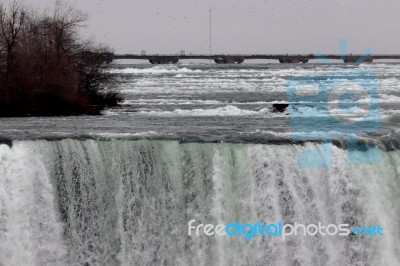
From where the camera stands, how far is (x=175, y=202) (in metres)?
18.2

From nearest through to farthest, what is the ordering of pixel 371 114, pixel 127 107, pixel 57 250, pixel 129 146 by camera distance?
pixel 57 250 < pixel 129 146 < pixel 371 114 < pixel 127 107

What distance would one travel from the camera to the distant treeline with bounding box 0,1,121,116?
37.3 m

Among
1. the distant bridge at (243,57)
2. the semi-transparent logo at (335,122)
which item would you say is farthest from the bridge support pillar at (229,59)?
the semi-transparent logo at (335,122)

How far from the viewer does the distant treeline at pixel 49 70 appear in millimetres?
37312

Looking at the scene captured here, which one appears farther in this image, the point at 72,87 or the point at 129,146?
the point at 72,87

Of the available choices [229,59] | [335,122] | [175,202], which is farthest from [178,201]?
[229,59]

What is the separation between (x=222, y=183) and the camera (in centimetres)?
1833

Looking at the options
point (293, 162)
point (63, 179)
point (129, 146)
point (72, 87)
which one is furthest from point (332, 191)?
point (72, 87)

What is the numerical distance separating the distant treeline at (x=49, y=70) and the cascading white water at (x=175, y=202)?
1823cm

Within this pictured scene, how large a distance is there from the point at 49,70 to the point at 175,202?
2323 centimetres

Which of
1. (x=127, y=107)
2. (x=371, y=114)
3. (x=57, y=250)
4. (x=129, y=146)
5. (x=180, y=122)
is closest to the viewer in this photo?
(x=57, y=250)

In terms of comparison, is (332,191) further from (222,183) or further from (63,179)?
(63,179)

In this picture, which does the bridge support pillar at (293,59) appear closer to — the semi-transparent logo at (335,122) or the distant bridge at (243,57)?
the distant bridge at (243,57)

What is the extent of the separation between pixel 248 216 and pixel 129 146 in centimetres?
305
